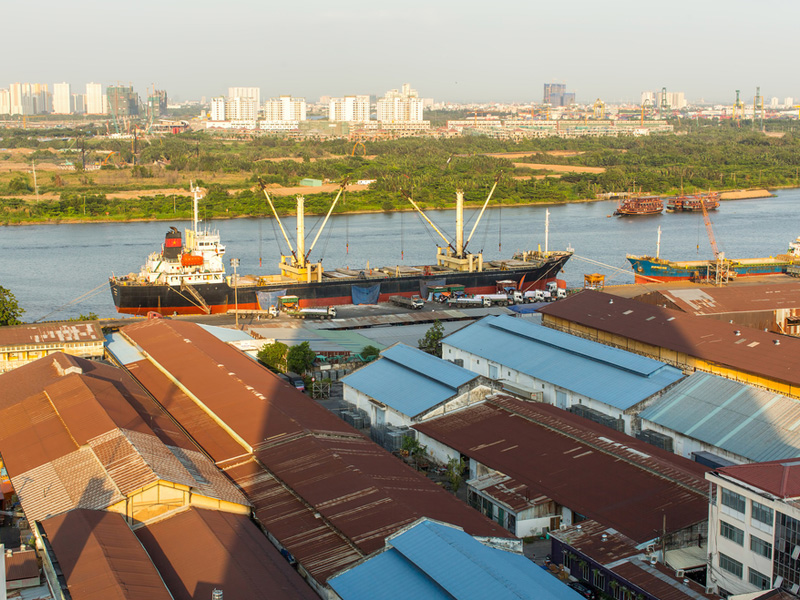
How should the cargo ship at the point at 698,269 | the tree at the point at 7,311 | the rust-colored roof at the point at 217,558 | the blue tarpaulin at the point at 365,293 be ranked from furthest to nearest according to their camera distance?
the cargo ship at the point at 698,269, the blue tarpaulin at the point at 365,293, the tree at the point at 7,311, the rust-colored roof at the point at 217,558

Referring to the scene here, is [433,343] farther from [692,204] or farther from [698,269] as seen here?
[692,204]

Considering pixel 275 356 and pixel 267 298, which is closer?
pixel 275 356

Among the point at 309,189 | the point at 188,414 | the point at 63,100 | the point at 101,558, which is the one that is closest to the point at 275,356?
the point at 188,414

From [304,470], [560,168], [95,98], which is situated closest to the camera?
[304,470]

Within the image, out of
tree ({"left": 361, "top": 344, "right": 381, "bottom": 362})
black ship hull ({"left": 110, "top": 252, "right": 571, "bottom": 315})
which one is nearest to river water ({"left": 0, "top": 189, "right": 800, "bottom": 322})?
black ship hull ({"left": 110, "top": 252, "right": 571, "bottom": 315})

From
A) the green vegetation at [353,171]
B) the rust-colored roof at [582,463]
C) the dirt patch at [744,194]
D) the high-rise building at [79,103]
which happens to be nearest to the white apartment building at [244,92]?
the high-rise building at [79,103]

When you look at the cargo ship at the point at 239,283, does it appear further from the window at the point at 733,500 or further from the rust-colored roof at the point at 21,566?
the window at the point at 733,500
